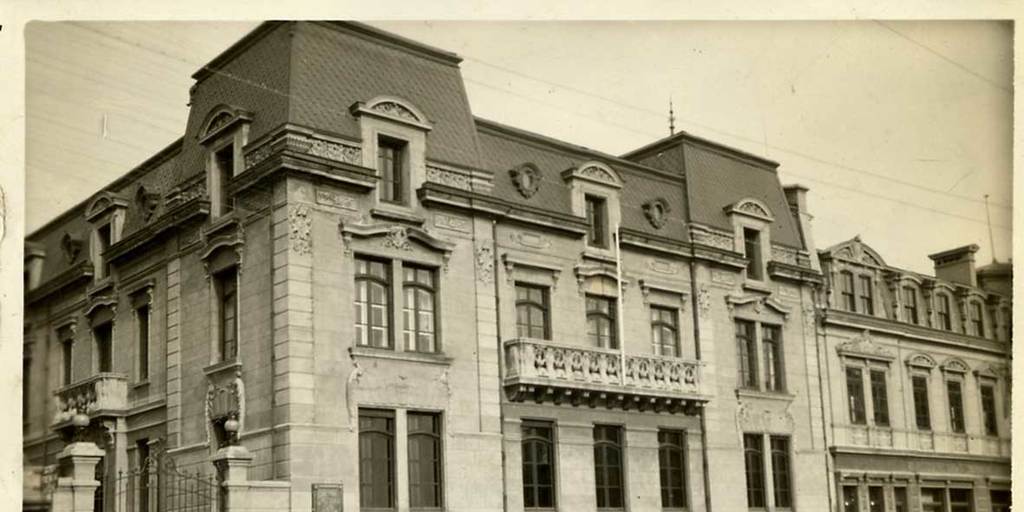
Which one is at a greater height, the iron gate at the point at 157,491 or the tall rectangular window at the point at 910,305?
the tall rectangular window at the point at 910,305

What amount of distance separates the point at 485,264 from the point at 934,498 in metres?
17.1

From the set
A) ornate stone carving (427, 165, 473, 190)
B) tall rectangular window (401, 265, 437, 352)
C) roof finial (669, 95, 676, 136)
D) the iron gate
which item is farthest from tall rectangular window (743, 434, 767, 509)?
the iron gate

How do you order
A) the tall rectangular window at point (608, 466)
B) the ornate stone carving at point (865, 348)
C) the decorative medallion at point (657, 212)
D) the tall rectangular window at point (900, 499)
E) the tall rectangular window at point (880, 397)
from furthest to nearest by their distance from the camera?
the tall rectangular window at point (880, 397) → the tall rectangular window at point (900, 499) → the ornate stone carving at point (865, 348) → the decorative medallion at point (657, 212) → the tall rectangular window at point (608, 466)

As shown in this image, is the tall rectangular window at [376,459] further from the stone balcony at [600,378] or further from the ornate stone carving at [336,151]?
the ornate stone carving at [336,151]

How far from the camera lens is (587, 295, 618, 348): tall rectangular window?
29.7m

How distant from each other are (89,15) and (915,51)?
575 inches

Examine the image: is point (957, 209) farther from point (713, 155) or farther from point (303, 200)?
point (303, 200)

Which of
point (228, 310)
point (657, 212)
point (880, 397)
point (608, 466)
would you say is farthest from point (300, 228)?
point (880, 397)

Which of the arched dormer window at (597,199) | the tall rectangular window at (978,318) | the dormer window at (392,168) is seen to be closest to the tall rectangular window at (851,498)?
the tall rectangular window at (978,318)

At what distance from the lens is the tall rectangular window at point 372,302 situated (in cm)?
2520

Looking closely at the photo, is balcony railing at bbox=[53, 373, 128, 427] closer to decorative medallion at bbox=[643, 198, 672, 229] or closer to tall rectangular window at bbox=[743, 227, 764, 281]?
decorative medallion at bbox=[643, 198, 672, 229]

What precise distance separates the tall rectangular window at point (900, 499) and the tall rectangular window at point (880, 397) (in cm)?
185

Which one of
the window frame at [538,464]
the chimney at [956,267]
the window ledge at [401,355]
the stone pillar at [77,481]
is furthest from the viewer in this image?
the chimney at [956,267]

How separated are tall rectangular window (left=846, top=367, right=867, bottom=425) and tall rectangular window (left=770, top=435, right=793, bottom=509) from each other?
3173 mm
